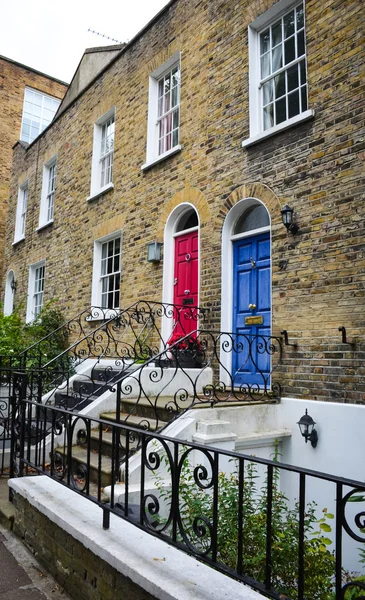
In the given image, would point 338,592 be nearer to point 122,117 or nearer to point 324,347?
point 324,347

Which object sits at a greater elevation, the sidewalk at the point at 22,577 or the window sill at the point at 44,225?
the window sill at the point at 44,225

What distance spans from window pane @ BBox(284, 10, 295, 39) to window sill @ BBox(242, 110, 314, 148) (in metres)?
1.58

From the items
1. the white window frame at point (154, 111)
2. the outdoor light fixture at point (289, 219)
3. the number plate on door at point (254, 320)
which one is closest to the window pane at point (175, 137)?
the white window frame at point (154, 111)

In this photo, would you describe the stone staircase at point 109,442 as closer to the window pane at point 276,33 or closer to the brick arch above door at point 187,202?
the brick arch above door at point 187,202

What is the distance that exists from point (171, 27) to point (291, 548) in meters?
9.06

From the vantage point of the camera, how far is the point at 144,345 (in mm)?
8320

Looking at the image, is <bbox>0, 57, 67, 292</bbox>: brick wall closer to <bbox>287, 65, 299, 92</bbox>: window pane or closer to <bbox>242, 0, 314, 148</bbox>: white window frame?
<bbox>242, 0, 314, 148</bbox>: white window frame

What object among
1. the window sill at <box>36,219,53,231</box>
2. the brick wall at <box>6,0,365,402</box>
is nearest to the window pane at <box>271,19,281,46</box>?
the brick wall at <box>6,0,365,402</box>

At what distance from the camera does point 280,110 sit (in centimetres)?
671

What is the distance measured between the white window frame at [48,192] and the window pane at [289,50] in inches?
329

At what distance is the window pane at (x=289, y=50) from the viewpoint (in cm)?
667

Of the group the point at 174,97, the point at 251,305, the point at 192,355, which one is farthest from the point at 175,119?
the point at 192,355

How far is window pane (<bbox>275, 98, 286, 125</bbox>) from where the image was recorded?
6.67 m

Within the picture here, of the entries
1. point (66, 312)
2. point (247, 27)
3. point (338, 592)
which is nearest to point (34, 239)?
point (66, 312)
